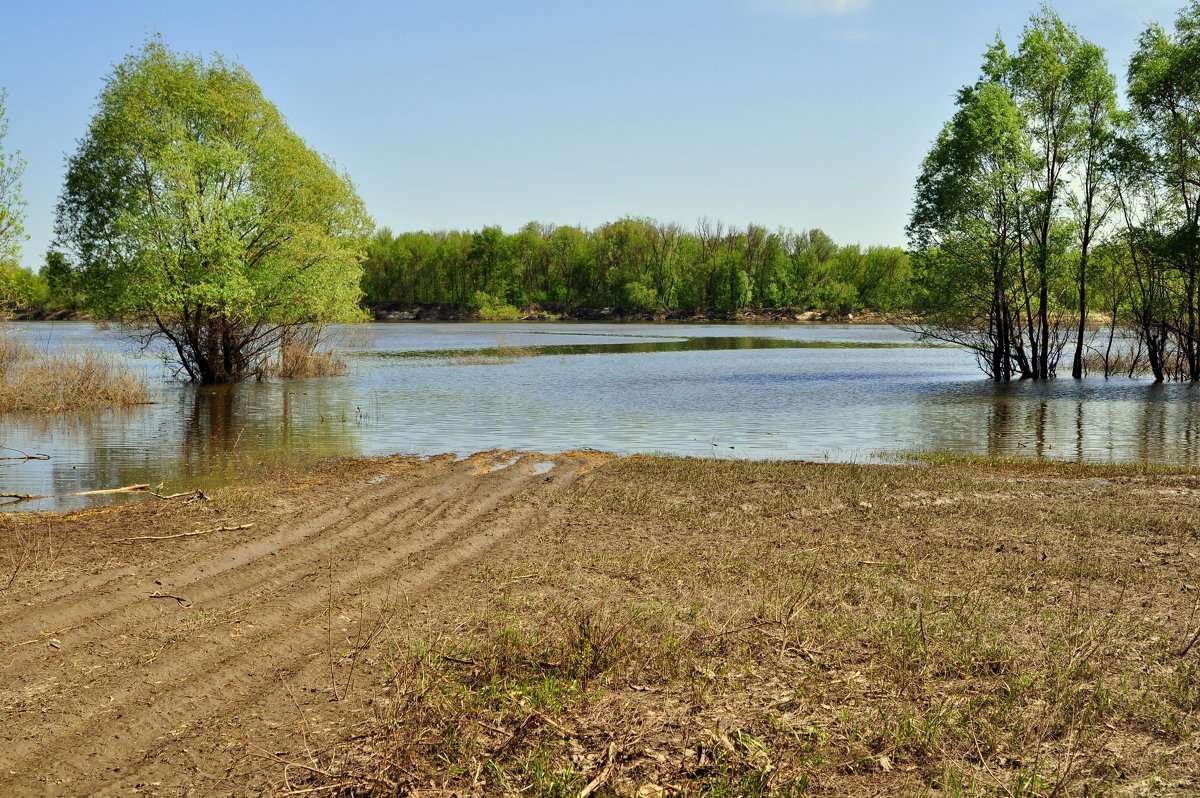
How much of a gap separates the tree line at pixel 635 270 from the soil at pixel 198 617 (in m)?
139

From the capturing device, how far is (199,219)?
33312mm

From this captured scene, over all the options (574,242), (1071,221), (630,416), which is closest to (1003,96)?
(1071,221)

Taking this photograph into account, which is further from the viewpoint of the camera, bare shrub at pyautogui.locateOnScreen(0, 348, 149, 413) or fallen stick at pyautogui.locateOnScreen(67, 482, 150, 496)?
bare shrub at pyautogui.locateOnScreen(0, 348, 149, 413)

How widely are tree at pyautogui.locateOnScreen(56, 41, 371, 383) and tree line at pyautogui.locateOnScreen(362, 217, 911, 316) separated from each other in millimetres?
111515

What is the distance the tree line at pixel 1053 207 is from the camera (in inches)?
1420

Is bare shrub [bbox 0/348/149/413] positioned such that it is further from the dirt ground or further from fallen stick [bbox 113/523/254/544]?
fallen stick [bbox 113/523/254/544]

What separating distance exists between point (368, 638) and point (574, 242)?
154761 millimetres

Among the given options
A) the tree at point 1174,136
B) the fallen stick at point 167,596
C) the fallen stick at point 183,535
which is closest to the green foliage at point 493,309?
the tree at point 1174,136

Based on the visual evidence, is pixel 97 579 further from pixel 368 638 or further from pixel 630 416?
pixel 630 416

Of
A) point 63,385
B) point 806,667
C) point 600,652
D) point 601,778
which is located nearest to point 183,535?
point 600,652

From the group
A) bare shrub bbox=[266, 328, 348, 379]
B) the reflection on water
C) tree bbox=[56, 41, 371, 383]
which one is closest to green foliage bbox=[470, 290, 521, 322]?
the reflection on water

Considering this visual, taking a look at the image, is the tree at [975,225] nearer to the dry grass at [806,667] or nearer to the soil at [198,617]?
the dry grass at [806,667]

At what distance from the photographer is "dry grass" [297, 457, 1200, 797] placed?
4773mm

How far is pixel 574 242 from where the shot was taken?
158 metres
